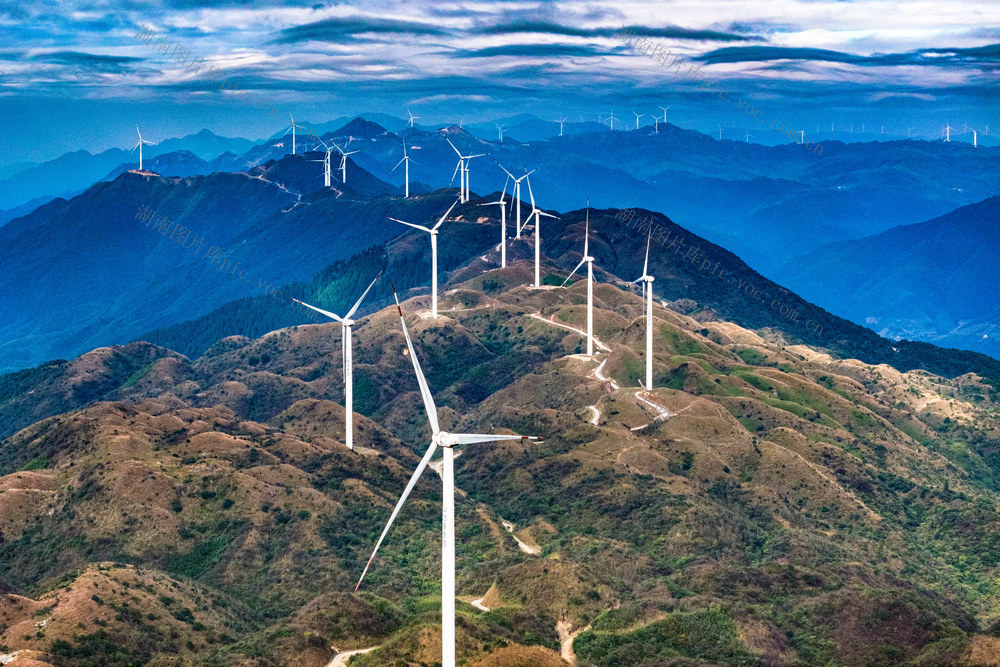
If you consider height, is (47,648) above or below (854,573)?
above

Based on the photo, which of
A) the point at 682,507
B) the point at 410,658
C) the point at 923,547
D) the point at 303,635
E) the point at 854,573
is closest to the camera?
the point at 410,658

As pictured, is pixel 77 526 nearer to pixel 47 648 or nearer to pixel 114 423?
pixel 114 423

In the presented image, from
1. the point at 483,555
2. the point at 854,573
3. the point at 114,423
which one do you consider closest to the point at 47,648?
the point at 483,555

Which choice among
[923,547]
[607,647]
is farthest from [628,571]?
[923,547]

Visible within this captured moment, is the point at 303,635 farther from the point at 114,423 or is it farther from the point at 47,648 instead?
the point at 114,423

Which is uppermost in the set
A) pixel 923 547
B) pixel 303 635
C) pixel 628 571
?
pixel 303 635

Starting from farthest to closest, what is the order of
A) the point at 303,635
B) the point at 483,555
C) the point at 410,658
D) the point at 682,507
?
the point at 682,507, the point at 483,555, the point at 303,635, the point at 410,658

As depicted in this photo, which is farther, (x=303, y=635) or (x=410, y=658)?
(x=303, y=635)

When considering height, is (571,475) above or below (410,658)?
below

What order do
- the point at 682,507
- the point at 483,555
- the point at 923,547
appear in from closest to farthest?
the point at 483,555 < the point at 682,507 < the point at 923,547
